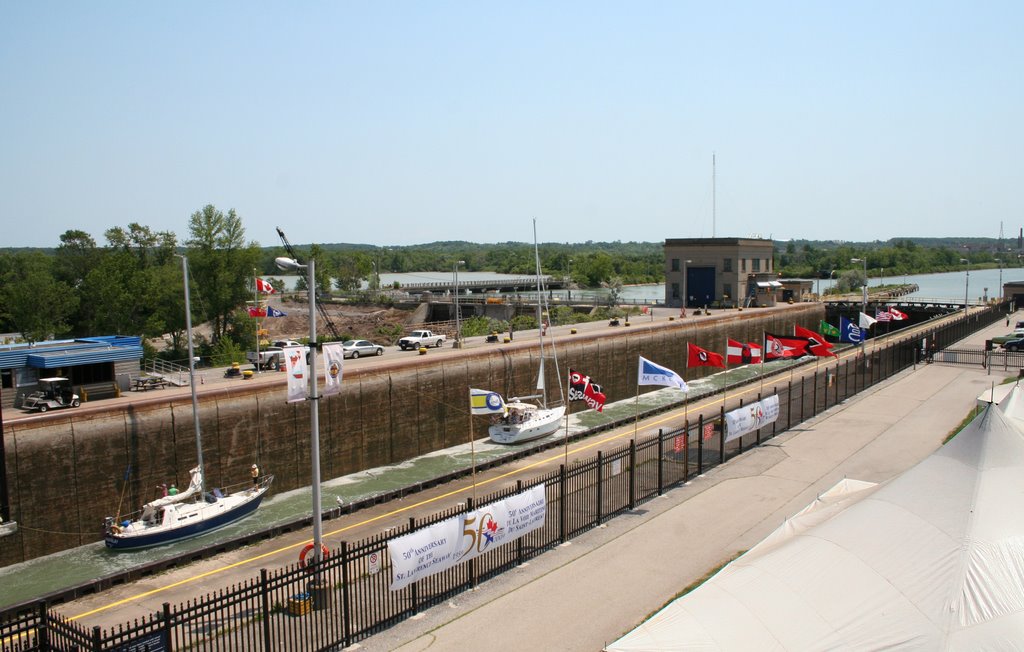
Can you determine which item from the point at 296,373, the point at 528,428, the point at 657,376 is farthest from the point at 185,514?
the point at 528,428

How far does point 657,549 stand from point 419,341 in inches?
1424

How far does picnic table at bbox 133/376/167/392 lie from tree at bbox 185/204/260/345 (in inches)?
1368

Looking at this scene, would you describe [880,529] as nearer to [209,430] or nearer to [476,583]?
[476,583]

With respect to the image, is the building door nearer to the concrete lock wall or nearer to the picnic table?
the concrete lock wall

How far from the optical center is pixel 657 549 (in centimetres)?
1838

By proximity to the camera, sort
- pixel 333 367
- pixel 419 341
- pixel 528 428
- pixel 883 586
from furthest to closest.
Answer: pixel 419 341
pixel 528 428
pixel 333 367
pixel 883 586

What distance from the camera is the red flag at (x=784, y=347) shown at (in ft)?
122

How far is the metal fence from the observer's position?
11516mm

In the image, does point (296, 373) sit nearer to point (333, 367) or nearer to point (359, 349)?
point (333, 367)

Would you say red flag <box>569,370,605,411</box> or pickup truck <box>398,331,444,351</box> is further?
pickup truck <box>398,331,444,351</box>

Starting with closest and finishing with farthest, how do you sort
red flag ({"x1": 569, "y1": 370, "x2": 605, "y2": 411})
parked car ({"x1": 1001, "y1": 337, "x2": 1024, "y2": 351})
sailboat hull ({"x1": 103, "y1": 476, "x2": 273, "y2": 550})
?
1. sailboat hull ({"x1": 103, "y1": 476, "x2": 273, "y2": 550})
2. red flag ({"x1": 569, "y1": 370, "x2": 605, "y2": 411})
3. parked car ({"x1": 1001, "y1": 337, "x2": 1024, "y2": 351})

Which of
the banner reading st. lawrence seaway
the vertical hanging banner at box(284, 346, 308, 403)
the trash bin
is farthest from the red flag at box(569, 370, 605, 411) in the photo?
the trash bin

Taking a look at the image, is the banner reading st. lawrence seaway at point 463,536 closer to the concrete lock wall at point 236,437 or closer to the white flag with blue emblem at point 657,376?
the white flag with blue emblem at point 657,376

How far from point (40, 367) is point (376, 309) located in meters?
82.5
